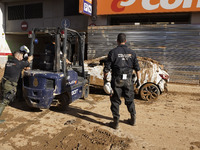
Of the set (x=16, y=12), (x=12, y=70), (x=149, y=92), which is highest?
(x=16, y=12)

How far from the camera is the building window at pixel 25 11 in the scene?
1453 cm

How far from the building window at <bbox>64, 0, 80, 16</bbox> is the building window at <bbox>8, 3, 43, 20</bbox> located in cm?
251

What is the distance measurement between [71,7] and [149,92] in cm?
957

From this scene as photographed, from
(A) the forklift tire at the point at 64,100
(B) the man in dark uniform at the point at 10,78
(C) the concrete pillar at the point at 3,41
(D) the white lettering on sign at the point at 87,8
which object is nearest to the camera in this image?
(B) the man in dark uniform at the point at 10,78

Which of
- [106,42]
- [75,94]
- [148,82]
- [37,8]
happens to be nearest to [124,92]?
[75,94]

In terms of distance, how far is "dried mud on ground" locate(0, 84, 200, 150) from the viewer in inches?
131

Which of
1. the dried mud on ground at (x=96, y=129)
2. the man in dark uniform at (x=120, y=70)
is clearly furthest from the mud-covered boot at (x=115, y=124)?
the dried mud on ground at (x=96, y=129)

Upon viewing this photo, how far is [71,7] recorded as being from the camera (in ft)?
43.0

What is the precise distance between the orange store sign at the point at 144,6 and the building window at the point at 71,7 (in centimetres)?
286

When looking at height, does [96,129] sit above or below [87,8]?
below

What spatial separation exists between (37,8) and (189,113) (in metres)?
13.9

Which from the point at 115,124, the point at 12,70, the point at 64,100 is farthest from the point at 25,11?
the point at 115,124

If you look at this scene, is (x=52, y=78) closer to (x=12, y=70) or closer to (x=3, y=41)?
(x=12, y=70)

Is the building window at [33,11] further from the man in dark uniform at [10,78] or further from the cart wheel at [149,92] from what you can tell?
the cart wheel at [149,92]
